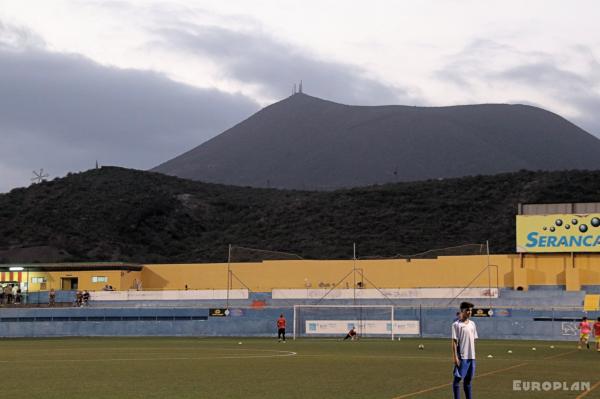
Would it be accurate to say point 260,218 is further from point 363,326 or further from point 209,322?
A: point 363,326

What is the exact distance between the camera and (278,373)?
27516mm

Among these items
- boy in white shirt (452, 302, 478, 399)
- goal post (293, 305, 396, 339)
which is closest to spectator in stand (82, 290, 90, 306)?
goal post (293, 305, 396, 339)

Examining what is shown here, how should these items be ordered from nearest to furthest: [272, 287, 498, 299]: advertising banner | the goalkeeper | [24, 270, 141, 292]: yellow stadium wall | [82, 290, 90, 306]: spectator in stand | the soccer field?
the soccer field, the goalkeeper, [272, 287, 498, 299]: advertising banner, [82, 290, 90, 306]: spectator in stand, [24, 270, 141, 292]: yellow stadium wall

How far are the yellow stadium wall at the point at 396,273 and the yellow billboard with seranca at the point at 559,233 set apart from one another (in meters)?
1.13

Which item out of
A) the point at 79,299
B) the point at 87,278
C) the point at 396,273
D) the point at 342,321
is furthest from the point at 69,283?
the point at 342,321

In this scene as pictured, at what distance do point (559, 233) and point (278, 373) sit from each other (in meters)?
51.9

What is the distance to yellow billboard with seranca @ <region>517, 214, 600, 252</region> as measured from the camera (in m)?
73.9

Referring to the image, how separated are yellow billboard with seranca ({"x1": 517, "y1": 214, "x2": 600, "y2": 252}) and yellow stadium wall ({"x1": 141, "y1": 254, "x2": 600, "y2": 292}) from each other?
1131mm

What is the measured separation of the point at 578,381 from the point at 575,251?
51419 millimetres

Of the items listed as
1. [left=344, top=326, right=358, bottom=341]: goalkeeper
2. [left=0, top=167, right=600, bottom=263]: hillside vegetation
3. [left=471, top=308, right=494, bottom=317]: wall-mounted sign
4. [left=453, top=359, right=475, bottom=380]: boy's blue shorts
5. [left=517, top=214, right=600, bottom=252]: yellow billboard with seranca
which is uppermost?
[left=0, top=167, right=600, bottom=263]: hillside vegetation

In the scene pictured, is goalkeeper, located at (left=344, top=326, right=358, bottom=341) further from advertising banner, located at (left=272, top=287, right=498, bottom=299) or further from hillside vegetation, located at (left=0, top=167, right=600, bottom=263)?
hillside vegetation, located at (left=0, top=167, right=600, bottom=263)

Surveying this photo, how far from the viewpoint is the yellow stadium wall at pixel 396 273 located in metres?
75.5

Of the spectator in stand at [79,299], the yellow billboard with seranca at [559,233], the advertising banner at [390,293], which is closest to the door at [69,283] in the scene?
the spectator in stand at [79,299]

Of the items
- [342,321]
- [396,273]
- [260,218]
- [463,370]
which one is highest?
A: [260,218]
